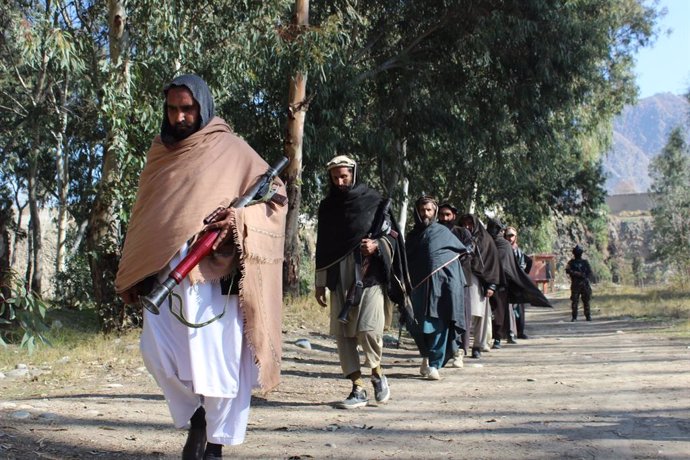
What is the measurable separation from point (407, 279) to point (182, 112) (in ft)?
12.1

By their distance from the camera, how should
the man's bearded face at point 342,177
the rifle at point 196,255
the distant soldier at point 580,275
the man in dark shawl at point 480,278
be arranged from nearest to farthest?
the rifle at point 196,255 < the man's bearded face at point 342,177 < the man in dark shawl at point 480,278 < the distant soldier at point 580,275

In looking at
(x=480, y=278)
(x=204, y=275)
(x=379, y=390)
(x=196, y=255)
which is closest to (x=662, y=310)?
(x=480, y=278)

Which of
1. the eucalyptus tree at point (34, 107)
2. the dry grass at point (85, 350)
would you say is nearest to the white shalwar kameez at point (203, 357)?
the dry grass at point (85, 350)

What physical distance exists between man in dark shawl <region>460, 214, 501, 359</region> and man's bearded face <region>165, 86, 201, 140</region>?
289 inches

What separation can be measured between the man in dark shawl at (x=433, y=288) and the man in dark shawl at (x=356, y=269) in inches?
68.0

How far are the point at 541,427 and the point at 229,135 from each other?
9.76 ft

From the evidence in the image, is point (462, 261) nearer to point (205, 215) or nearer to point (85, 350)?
point (85, 350)

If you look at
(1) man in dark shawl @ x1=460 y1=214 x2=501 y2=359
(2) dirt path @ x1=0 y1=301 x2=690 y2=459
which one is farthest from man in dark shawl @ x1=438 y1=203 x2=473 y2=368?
(2) dirt path @ x1=0 y1=301 x2=690 y2=459

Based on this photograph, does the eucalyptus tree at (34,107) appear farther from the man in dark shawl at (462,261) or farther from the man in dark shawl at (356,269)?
the man in dark shawl at (356,269)

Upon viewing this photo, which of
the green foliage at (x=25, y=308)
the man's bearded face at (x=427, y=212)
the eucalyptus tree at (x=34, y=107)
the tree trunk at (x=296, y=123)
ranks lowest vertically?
the green foliage at (x=25, y=308)

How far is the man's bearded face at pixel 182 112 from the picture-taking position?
445cm

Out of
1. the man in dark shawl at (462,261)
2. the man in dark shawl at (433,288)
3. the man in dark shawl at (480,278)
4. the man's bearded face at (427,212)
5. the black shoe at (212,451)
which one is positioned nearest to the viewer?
the black shoe at (212,451)

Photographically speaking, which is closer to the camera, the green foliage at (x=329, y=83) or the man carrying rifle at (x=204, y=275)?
the man carrying rifle at (x=204, y=275)

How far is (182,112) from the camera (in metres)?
4.48
